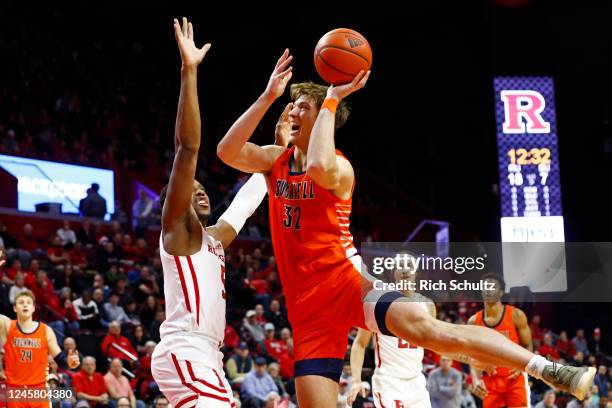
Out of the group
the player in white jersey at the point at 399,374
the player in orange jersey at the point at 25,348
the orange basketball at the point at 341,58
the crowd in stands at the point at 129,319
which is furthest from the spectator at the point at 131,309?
the orange basketball at the point at 341,58

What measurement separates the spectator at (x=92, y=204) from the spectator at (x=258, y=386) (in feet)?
19.4

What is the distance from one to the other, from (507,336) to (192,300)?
4.95 m

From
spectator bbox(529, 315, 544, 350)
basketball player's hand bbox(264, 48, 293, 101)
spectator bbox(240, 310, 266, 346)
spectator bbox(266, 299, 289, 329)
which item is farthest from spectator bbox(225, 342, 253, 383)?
basketball player's hand bbox(264, 48, 293, 101)

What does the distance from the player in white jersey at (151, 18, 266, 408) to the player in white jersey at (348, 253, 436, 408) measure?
9.59 ft

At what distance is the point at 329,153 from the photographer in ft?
15.1

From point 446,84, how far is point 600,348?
32.7ft

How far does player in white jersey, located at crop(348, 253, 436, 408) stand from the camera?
7.35m

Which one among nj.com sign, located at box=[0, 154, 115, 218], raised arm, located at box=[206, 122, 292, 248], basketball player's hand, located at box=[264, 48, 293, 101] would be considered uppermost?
nj.com sign, located at box=[0, 154, 115, 218]

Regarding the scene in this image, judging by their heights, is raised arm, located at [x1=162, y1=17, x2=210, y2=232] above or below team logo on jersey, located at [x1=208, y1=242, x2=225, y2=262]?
above

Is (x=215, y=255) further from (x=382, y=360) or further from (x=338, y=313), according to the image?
(x=382, y=360)

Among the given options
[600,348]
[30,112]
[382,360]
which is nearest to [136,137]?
[30,112]

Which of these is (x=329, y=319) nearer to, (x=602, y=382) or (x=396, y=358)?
(x=396, y=358)
